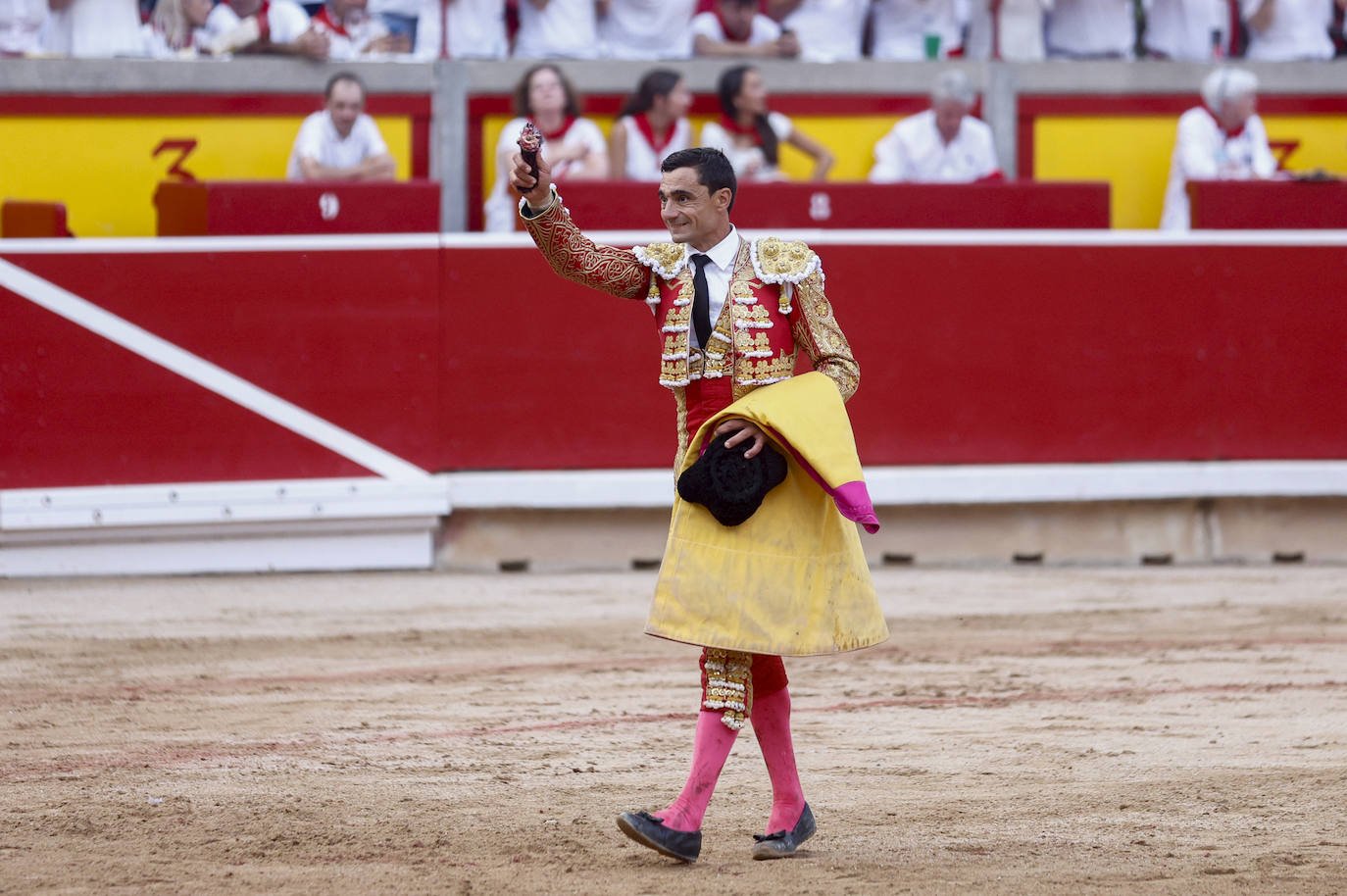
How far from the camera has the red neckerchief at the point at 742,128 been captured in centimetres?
859

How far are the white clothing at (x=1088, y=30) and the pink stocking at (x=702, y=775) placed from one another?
6624mm

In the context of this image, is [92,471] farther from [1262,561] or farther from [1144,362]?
[1262,561]

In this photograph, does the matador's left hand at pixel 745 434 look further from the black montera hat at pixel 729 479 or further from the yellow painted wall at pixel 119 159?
the yellow painted wall at pixel 119 159

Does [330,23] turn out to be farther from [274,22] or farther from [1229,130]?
[1229,130]

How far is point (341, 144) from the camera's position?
8250mm

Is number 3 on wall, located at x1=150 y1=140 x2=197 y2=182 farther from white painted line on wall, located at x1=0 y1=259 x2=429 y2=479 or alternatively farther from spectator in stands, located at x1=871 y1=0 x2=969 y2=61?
spectator in stands, located at x1=871 y1=0 x2=969 y2=61

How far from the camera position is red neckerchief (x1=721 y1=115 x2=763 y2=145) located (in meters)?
8.59

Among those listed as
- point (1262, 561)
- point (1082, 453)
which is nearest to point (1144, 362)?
point (1082, 453)

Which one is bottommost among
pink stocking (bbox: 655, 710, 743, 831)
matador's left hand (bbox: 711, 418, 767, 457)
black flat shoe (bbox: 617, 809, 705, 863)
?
black flat shoe (bbox: 617, 809, 705, 863)

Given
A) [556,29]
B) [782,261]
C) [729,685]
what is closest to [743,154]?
[556,29]

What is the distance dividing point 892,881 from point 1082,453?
4938 mm

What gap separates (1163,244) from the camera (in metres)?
8.22

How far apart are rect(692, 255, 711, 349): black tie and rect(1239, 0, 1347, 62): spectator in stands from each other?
6.74 meters

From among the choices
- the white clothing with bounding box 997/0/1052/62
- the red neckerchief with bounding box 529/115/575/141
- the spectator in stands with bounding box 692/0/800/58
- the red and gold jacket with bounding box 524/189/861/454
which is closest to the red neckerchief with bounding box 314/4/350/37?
the red neckerchief with bounding box 529/115/575/141
